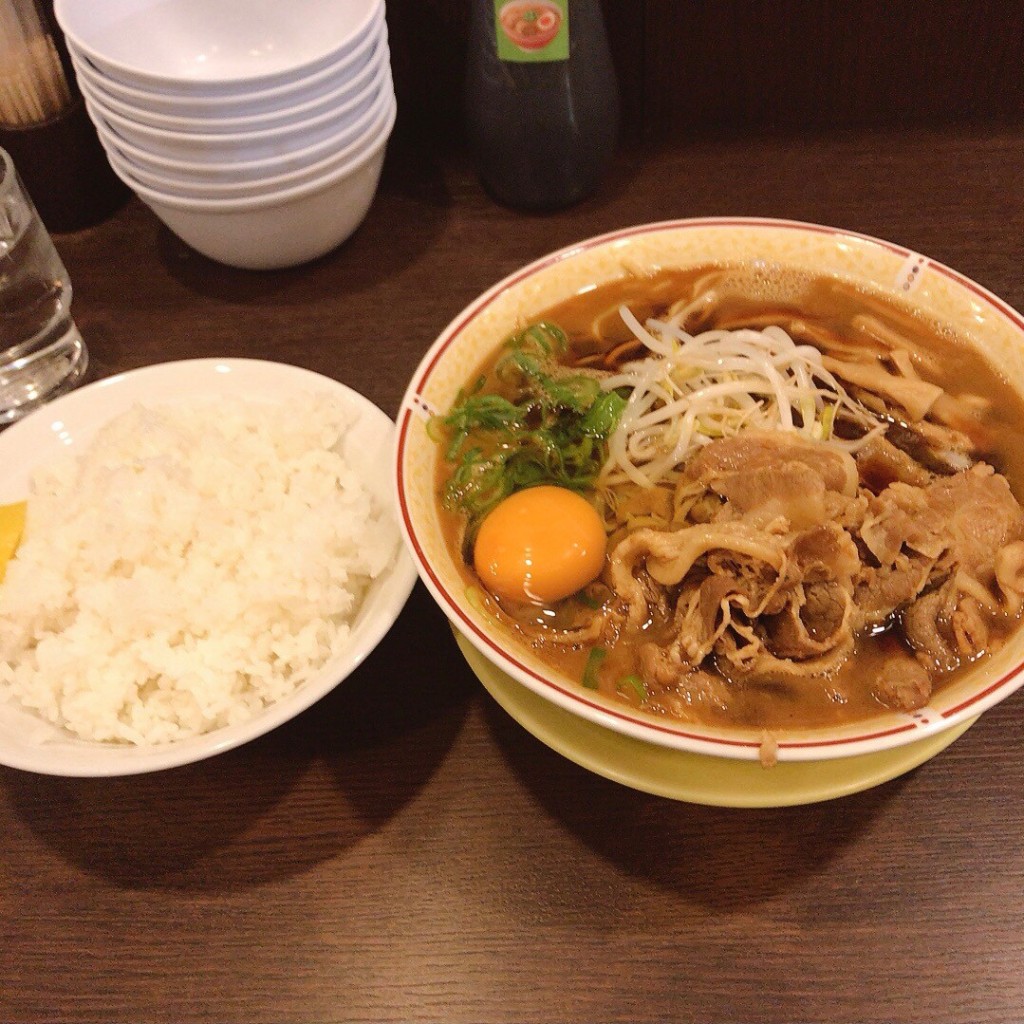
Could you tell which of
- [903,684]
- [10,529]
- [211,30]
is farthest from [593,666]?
[211,30]

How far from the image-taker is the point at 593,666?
1360 mm

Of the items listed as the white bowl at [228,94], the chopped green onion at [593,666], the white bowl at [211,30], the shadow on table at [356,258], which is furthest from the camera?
the shadow on table at [356,258]

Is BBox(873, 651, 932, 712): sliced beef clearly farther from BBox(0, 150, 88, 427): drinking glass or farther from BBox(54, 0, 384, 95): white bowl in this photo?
BBox(0, 150, 88, 427): drinking glass

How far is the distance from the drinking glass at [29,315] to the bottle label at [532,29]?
3.95ft

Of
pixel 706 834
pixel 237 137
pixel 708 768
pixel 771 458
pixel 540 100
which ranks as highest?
pixel 237 137

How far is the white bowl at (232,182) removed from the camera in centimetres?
209

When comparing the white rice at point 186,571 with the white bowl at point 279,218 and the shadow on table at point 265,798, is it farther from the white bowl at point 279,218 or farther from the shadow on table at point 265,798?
the white bowl at point 279,218

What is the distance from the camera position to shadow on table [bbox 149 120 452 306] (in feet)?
8.00

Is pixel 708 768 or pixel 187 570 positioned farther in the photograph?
pixel 187 570

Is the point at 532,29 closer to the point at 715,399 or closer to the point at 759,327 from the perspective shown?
the point at 759,327

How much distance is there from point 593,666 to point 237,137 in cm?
148

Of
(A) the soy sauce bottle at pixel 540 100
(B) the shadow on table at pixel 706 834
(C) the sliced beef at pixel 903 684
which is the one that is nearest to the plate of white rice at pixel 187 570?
(B) the shadow on table at pixel 706 834

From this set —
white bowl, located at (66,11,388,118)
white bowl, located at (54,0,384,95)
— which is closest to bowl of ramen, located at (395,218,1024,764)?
white bowl, located at (66,11,388,118)

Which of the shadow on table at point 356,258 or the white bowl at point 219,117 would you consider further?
the shadow on table at point 356,258
